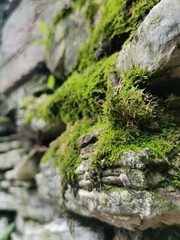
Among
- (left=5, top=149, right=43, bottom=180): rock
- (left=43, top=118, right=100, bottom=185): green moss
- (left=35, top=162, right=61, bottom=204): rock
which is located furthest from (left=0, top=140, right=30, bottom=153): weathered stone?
(left=43, top=118, right=100, bottom=185): green moss

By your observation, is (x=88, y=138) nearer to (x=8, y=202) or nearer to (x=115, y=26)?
(x=115, y=26)

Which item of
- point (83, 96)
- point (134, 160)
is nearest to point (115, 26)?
point (83, 96)

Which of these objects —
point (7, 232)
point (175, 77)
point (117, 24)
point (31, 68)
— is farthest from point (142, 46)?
point (7, 232)

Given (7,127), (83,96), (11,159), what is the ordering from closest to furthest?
(83,96), (11,159), (7,127)

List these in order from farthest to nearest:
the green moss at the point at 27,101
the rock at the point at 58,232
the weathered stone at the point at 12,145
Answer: the weathered stone at the point at 12,145, the green moss at the point at 27,101, the rock at the point at 58,232

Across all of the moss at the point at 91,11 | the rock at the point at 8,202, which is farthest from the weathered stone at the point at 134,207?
the rock at the point at 8,202

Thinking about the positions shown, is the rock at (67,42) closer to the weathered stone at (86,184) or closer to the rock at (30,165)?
the rock at (30,165)

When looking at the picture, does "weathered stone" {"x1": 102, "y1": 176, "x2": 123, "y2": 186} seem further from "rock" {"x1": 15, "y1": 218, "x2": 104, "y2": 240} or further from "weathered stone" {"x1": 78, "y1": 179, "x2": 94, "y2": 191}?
"rock" {"x1": 15, "y1": 218, "x2": 104, "y2": 240}
